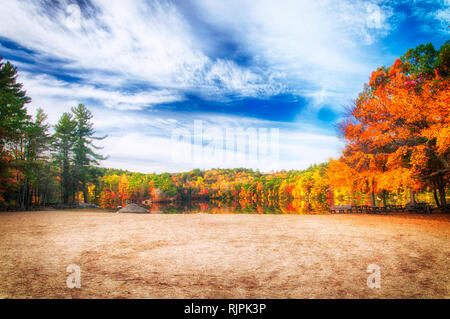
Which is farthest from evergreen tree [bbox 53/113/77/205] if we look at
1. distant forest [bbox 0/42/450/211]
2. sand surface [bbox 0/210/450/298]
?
sand surface [bbox 0/210/450/298]

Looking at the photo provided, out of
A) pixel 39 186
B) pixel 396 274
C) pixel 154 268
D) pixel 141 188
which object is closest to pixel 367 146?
pixel 396 274

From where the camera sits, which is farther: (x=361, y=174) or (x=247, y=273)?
(x=361, y=174)

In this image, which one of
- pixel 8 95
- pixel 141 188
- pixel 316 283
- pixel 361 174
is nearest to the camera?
pixel 316 283

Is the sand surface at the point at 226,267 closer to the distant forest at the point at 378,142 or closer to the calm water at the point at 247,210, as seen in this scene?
the distant forest at the point at 378,142

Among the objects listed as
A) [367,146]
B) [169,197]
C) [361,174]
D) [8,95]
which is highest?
[8,95]

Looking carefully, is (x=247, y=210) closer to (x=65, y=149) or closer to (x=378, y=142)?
(x=378, y=142)

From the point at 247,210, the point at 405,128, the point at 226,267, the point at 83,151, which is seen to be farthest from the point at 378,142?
the point at 83,151

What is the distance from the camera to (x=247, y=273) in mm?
5434

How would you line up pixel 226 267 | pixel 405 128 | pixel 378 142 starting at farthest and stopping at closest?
pixel 378 142 < pixel 405 128 < pixel 226 267

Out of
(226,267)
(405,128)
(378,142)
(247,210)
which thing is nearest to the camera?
(226,267)

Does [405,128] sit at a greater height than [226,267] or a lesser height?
greater

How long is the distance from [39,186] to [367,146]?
44047 mm

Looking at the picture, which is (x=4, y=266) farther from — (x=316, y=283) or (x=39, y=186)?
(x=39, y=186)

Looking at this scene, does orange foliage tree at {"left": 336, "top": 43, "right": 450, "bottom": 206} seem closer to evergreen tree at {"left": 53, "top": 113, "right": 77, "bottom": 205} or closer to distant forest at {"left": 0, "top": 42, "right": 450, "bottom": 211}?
distant forest at {"left": 0, "top": 42, "right": 450, "bottom": 211}
